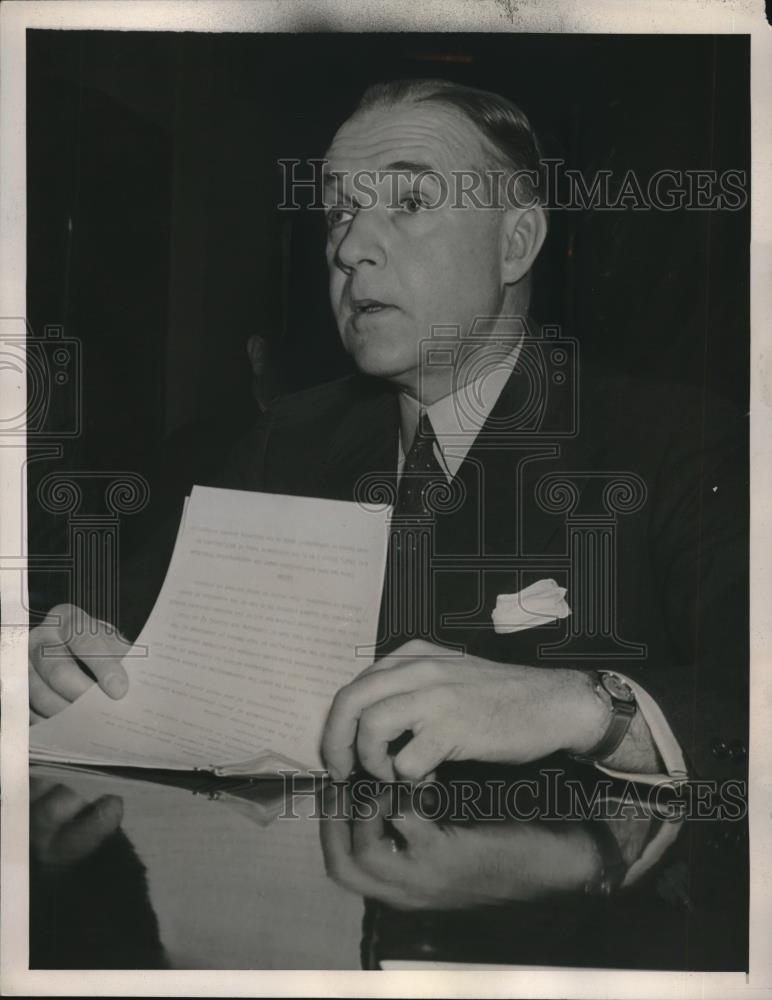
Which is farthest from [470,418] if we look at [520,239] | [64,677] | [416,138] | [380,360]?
[64,677]

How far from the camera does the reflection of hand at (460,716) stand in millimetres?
1295

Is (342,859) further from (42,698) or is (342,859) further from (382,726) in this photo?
(42,698)

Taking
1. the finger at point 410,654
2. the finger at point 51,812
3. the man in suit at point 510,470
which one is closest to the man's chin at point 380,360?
the man in suit at point 510,470

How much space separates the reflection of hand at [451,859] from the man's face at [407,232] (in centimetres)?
58

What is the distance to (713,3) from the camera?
1.36 m

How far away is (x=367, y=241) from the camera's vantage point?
1.34m

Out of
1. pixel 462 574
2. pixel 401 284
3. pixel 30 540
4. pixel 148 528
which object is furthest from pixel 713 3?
pixel 30 540

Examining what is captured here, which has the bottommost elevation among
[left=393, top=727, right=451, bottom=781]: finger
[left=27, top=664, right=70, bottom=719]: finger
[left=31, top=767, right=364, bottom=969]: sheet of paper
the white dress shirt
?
[left=31, top=767, right=364, bottom=969]: sheet of paper

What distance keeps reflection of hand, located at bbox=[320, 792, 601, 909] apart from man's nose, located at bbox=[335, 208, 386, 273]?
2.28ft

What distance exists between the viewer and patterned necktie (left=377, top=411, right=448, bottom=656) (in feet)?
4.39

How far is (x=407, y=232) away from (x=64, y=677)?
2.46ft

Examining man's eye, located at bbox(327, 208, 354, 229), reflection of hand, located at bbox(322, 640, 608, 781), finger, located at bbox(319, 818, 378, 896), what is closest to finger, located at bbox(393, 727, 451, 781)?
reflection of hand, located at bbox(322, 640, 608, 781)

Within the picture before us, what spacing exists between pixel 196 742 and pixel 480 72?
96cm

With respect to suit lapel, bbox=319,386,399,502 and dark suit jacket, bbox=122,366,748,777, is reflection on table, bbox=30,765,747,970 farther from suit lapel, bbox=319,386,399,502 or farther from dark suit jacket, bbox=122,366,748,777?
suit lapel, bbox=319,386,399,502
